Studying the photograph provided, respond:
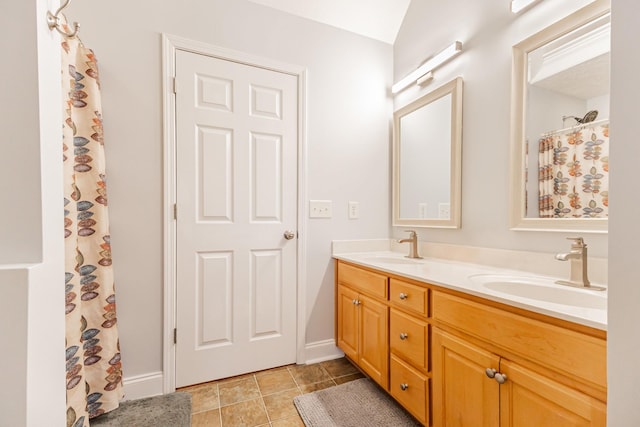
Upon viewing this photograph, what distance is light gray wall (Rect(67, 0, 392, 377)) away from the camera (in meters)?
1.56

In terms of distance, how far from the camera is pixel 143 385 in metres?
1.59

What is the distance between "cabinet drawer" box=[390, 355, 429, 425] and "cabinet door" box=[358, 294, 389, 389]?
0.07 metres

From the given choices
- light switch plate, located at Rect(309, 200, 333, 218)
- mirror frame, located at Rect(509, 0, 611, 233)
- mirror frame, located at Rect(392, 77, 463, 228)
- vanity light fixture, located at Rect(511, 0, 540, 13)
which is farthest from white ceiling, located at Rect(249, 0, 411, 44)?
light switch plate, located at Rect(309, 200, 333, 218)

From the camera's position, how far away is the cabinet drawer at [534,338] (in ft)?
2.33

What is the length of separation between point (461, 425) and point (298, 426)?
75 cm

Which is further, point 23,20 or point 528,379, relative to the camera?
point 528,379

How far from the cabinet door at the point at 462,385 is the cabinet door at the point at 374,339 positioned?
13.2 inches

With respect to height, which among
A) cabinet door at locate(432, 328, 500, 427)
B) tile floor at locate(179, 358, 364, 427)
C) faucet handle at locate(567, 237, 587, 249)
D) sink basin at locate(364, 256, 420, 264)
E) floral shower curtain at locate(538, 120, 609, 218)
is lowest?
tile floor at locate(179, 358, 364, 427)

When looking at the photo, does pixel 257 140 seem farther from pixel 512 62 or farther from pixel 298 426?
pixel 298 426

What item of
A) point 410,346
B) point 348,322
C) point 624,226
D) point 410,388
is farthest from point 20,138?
point 348,322

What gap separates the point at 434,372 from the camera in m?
1.18

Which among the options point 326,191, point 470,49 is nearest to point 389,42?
point 470,49

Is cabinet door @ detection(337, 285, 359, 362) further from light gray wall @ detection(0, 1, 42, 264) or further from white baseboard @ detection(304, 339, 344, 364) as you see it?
light gray wall @ detection(0, 1, 42, 264)

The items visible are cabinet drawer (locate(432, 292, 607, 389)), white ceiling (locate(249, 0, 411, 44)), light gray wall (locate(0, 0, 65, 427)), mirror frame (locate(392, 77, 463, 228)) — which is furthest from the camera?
white ceiling (locate(249, 0, 411, 44))
